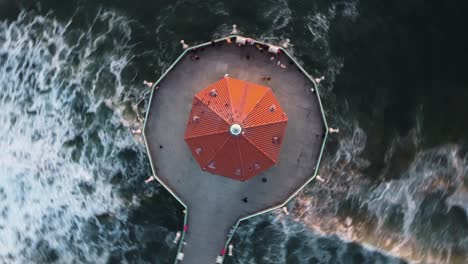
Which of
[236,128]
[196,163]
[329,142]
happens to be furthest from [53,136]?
[329,142]

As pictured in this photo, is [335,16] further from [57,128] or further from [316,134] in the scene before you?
[57,128]

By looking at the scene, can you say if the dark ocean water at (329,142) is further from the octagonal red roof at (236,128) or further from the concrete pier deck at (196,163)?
the octagonal red roof at (236,128)

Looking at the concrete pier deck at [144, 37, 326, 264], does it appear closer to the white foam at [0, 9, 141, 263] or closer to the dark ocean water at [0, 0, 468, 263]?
the dark ocean water at [0, 0, 468, 263]

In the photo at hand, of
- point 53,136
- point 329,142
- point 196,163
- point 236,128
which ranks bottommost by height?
point 196,163

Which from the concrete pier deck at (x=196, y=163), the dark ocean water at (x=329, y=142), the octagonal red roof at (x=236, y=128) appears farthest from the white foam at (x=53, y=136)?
the octagonal red roof at (x=236, y=128)

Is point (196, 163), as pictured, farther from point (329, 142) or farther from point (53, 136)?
point (53, 136)

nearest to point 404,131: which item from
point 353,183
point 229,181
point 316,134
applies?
point 353,183
